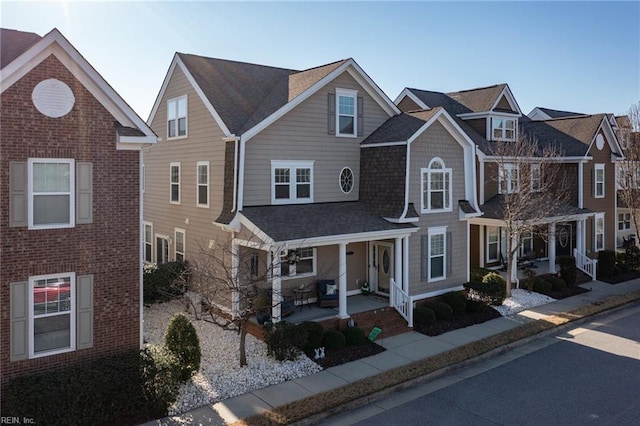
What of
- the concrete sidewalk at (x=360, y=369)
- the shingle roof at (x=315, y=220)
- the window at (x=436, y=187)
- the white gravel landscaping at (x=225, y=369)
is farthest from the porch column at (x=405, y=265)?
the white gravel landscaping at (x=225, y=369)

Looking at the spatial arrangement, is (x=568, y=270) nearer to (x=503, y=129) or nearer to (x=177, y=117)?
(x=503, y=129)

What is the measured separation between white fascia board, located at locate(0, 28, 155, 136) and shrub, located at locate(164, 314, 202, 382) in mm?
4975

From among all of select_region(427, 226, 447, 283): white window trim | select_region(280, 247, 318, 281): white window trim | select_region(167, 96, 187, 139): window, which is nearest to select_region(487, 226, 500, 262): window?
select_region(427, 226, 447, 283): white window trim

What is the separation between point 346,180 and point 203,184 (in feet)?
18.5

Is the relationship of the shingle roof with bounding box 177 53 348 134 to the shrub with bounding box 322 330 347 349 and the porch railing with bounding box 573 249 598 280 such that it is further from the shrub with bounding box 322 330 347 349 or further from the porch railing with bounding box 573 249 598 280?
the porch railing with bounding box 573 249 598 280

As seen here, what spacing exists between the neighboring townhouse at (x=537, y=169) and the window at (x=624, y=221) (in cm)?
625

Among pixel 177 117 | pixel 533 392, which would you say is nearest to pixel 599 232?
pixel 533 392

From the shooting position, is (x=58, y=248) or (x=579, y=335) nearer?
(x=58, y=248)

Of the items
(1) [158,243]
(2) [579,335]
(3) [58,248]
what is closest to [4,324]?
(3) [58,248]

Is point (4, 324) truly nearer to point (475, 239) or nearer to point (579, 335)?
point (579, 335)

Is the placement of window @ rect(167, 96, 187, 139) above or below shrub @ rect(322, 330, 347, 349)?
above

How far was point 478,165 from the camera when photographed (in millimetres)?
25703

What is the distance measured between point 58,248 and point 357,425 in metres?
7.92

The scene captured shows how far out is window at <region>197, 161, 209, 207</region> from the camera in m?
19.0
